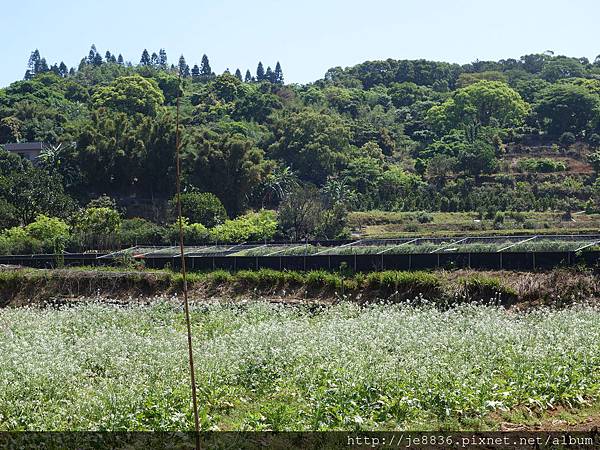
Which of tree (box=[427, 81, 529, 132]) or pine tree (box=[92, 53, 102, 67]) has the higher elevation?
pine tree (box=[92, 53, 102, 67])

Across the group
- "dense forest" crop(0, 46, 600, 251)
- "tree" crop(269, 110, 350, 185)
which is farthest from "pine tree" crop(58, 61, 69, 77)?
"tree" crop(269, 110, 350, 185)

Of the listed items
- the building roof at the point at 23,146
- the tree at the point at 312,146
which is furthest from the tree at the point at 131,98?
the tree at the point at 312,146

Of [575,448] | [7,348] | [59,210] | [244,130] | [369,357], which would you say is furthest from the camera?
[244,130]

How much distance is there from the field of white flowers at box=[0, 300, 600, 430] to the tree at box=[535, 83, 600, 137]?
222ft

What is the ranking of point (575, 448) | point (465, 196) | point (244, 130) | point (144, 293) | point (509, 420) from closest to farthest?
point (575, 448), point (509, 420), point (144, 293), point (465, 196), point (244, 130)

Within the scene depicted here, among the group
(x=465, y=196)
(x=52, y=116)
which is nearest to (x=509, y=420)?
(x=465, y=196)

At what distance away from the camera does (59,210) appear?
5206 cm

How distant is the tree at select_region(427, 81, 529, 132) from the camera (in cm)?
9112

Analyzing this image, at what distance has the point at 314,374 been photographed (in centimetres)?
1606

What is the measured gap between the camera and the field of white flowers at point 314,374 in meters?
14.0

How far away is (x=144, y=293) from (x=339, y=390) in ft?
65.8

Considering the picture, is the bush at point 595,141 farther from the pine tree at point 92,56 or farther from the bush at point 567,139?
the pine tree at point 92,56

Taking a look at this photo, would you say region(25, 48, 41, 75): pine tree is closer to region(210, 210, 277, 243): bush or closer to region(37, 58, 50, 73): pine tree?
region(37, 58, 50, 73): pine tree

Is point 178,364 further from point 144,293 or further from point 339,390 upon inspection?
point 144,293
